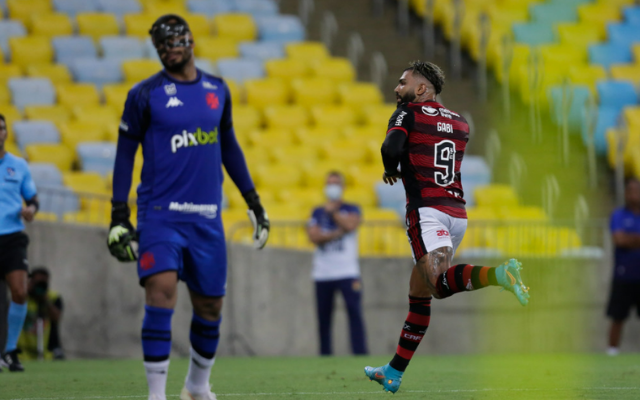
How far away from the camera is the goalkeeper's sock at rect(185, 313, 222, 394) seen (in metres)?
5.87

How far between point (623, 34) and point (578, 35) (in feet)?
2.60

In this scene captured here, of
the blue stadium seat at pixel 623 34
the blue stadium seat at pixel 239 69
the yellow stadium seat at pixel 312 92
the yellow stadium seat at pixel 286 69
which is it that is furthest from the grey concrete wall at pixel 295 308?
the blue stadium seat at pixel 623 34

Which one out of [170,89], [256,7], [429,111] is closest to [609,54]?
[256,7]

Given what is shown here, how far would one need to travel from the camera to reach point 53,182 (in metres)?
13.6

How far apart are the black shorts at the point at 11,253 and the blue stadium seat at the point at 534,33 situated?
10875mm

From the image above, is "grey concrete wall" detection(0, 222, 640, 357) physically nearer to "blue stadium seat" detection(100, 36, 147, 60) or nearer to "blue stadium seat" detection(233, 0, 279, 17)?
"blue stadium seat" detection(100, 36, 147, 60)

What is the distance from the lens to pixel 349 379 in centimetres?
804

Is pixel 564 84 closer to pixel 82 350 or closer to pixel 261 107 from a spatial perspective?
pixel 82 350

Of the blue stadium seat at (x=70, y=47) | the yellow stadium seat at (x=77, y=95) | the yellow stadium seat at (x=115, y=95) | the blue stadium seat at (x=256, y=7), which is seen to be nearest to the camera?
the yellow stadium seat at (x=115, y=95)

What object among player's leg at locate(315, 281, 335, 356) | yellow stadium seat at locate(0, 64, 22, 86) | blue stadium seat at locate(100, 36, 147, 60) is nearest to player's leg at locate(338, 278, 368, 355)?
player's leg at locate(315, 281, 335, 356)

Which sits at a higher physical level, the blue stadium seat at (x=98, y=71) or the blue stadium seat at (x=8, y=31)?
the blue stadium seat at (x=8, y=31)

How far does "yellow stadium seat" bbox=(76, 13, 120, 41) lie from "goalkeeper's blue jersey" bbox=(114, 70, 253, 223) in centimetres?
1241

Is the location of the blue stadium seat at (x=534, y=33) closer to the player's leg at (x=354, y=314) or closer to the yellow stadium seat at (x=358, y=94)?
the yellow stadium seat at (x=358, y=94)

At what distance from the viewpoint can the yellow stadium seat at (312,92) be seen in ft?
54.5
